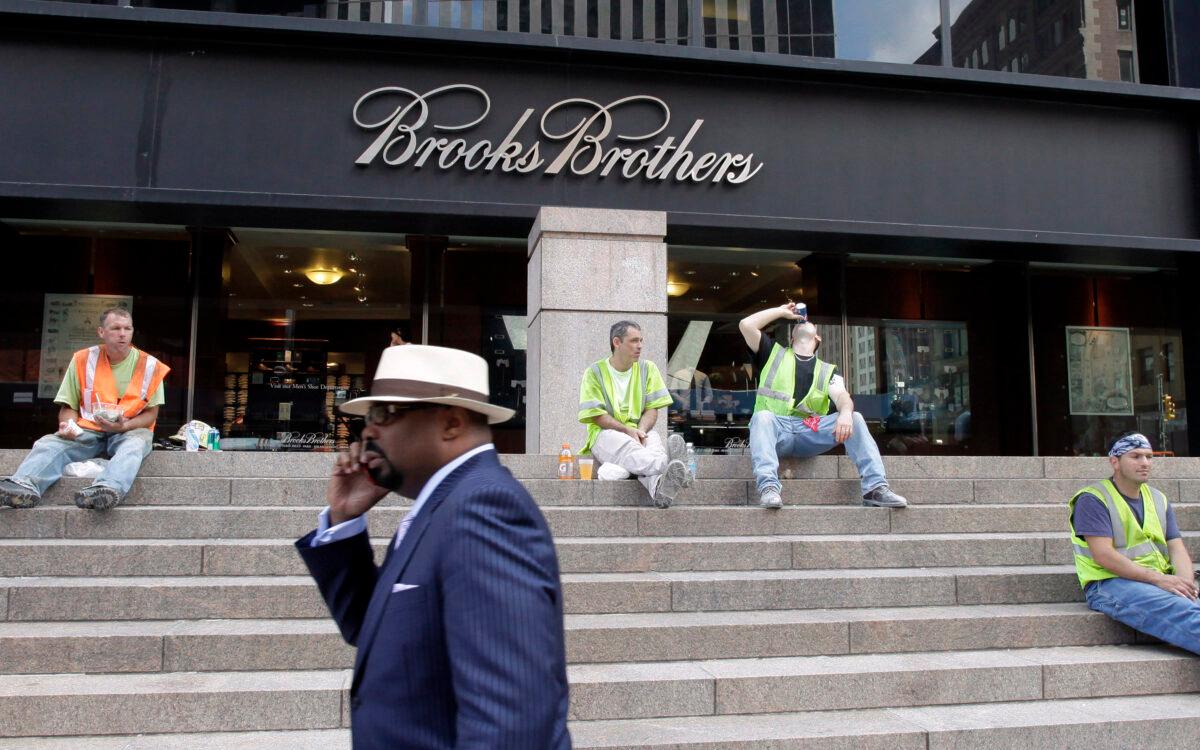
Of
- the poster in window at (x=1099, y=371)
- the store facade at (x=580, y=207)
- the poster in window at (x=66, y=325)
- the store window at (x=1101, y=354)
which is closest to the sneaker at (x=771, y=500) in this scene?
the store facade at (x=580, y=207)

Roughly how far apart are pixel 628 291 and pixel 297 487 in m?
4.70

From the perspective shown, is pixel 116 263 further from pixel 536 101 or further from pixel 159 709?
pixel 159 709

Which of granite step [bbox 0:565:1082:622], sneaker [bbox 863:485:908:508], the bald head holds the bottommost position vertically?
granite step [bbox 0:565:1082:622]

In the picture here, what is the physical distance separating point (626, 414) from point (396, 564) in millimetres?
6464

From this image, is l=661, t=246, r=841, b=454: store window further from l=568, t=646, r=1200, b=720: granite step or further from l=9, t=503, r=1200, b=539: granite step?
l=568, t=646, r=1200, b=720: granite step

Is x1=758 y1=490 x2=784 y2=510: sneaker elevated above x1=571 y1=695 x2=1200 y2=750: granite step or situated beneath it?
elevated above

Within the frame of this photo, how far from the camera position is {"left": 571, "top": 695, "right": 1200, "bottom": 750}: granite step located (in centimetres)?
475

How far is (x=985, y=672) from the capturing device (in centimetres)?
545

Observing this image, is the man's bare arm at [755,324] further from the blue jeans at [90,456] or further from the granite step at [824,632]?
the blue jeans at [90,456]

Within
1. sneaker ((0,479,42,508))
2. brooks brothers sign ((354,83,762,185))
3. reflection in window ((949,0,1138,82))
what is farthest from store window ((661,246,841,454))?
sneaker ((0,479,42,508))

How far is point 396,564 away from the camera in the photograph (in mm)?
1978

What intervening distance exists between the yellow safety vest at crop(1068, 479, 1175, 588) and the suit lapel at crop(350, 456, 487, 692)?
214 inches

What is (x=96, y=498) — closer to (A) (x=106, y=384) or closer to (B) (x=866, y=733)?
(A) (x=106, y=384)

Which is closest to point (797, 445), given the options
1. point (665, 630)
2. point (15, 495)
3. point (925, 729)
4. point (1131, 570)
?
point (1131, 570)
